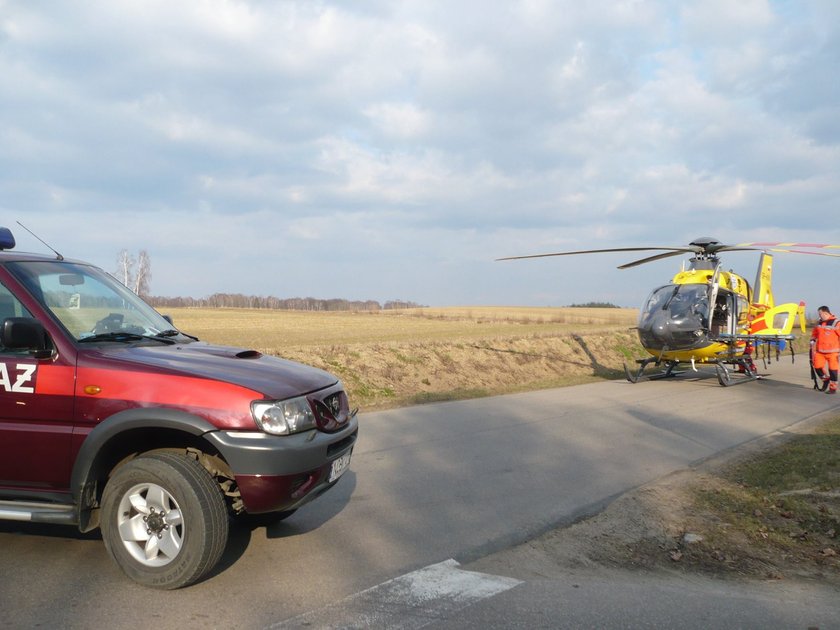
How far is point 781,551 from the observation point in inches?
202

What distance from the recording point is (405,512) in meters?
5.83


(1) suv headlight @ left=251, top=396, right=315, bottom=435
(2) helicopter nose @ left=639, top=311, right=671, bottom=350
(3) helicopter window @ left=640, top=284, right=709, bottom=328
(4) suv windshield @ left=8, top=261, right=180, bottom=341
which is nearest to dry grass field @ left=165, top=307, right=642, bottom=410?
(2) helicopter nose @ left=639, top=311, right=671, bottom=350

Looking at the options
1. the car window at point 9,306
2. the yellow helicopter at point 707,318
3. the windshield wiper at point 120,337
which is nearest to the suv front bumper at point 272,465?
the windshield wiper at point 120,337

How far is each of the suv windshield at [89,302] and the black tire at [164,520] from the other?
1.07 m

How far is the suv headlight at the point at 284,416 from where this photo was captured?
160 inches

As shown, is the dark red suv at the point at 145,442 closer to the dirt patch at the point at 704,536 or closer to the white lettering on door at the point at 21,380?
the white lettering on door at the point at 21,380

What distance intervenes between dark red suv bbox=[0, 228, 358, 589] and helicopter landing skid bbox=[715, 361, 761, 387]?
1463 cm

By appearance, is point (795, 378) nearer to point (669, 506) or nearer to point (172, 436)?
point (669, 506)

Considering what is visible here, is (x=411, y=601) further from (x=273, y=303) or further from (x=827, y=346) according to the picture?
(x=273, y=303)

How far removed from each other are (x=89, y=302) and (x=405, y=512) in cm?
308

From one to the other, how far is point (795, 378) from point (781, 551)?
1581 cm

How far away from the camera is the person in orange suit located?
50.4 feet

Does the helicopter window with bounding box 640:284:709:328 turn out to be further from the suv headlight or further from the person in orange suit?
the suv headlight

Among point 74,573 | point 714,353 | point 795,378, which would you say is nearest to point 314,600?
point 74,573
